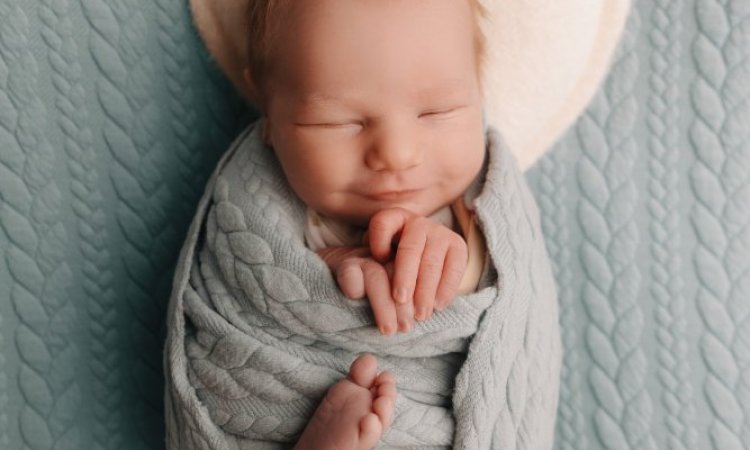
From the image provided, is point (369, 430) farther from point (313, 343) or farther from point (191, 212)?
point (191, 212)

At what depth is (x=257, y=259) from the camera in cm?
87

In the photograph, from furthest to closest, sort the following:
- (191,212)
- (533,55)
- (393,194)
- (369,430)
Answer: (191,212)
(533,55)
(393,194)
(369,430)

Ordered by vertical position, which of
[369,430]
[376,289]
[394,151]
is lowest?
[369,430]

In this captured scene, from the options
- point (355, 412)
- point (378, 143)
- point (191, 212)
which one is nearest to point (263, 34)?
point (378, 143)

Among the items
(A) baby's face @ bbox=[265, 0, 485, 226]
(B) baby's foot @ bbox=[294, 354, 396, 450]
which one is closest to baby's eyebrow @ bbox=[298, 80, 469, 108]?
(A) baby's face @ bbox=[265, 0, 485, 226]

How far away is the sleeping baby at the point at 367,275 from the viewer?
32.6 inches

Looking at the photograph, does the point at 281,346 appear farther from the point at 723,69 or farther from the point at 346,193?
A: the point at 723,69

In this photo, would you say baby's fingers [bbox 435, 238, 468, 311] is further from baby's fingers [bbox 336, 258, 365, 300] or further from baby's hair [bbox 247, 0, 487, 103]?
baby's hair [bbox 247, 0, 487, 103]

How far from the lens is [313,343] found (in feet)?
2.88

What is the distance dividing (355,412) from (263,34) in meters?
0.47

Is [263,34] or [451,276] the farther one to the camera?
[263,34]

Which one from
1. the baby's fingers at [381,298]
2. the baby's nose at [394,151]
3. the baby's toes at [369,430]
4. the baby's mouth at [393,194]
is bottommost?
the baby's toes at [369,430]

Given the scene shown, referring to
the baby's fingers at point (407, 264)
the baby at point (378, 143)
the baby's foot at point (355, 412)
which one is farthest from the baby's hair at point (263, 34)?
the baby's foot at point (355, 412)

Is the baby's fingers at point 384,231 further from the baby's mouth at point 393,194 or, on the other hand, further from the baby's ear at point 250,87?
the baby's ear at point 250,87
